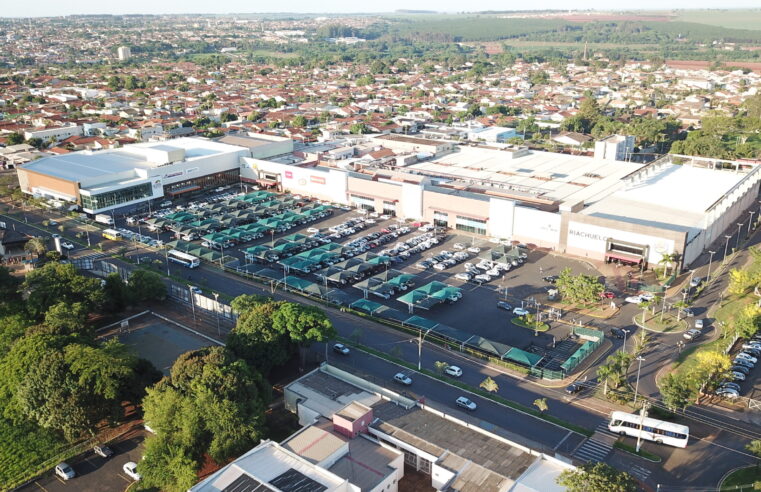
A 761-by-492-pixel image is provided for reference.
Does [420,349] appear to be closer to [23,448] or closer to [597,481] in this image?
[597,481]

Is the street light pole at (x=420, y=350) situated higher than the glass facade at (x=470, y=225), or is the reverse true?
the glass facade at (x=470, y=225)

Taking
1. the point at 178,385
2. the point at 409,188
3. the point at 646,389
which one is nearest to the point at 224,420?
the point at 178,385

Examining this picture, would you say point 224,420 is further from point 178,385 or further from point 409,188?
point 409,188

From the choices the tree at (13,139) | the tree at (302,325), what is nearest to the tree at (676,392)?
the tree at (302,325)

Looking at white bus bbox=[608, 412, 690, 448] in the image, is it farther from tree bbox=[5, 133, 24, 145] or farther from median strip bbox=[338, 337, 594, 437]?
tree bbox=[5, 133, 24, 145]

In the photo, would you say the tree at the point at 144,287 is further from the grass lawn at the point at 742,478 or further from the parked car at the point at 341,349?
the grass lawn at the point at 742,478

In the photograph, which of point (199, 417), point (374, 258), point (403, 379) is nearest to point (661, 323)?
point (403, 379)
